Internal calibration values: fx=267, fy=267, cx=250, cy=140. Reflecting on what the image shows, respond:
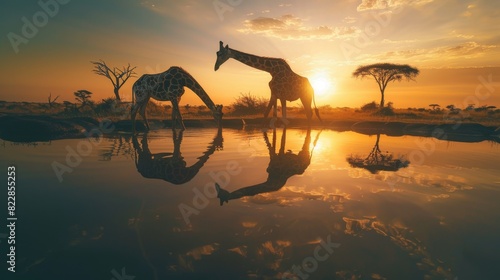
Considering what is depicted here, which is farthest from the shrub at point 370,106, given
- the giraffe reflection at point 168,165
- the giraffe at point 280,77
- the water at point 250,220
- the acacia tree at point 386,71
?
the giraffe reflection at point 168,165

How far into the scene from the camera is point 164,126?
15203mm

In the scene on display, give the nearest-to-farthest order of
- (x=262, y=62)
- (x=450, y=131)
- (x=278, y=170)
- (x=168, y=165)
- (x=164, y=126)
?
1. (x=278, y=170)
2. (x=168, y=165)
3. (x=262, y=62)
4. (x=450, y=131)
5. (x=164, y=126)

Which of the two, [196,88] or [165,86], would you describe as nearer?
[165,86]

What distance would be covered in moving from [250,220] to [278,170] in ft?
8.53

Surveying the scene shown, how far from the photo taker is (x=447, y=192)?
14.8 feet

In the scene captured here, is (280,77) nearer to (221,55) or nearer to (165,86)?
(221,55)

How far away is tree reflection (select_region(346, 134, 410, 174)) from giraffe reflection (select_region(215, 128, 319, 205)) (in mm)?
1179

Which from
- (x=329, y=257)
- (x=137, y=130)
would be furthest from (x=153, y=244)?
(x=137, y=130)

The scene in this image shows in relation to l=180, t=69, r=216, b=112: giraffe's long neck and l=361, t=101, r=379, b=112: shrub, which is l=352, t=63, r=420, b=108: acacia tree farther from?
l=180, t=69, r=216, b=112: giraffe's long neck

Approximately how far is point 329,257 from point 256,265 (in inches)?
28.0

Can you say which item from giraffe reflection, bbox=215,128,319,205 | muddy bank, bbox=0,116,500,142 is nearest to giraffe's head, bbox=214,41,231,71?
muddy bank, bbox=0,116,500,142

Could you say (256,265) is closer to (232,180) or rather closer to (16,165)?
(232,180)

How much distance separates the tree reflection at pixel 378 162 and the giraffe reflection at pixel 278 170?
1.18 meters

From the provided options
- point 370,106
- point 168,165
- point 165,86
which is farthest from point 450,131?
Result: point 370,106
